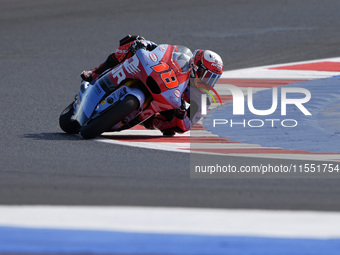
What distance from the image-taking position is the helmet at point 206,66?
800cm

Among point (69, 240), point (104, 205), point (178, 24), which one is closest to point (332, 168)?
point (104, 205)

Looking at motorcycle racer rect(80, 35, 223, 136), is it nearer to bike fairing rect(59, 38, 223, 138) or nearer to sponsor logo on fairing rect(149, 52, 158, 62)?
bike fairing rect(59, 38, 223, 138)

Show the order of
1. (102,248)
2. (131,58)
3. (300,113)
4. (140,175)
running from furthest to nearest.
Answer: (300,113) → (131,58) → (140,175) → (102,248)

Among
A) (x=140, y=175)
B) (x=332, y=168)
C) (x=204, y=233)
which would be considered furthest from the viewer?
(x=332, y=168)

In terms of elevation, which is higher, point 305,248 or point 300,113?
point 305,248

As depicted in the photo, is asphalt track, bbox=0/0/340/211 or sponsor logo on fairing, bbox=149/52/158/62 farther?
sponsor logo on fairing, bbox=149/52/158/62

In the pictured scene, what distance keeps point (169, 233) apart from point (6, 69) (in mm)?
8647

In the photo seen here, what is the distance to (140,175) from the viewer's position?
6383 mm

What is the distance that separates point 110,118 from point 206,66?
1.09m

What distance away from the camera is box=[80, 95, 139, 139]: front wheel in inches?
308

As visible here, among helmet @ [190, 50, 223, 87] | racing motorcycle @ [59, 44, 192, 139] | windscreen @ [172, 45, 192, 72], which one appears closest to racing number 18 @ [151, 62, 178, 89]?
racing motorcycle @ [59, 44, 192, 139]

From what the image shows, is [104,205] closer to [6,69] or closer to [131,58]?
[131,58]

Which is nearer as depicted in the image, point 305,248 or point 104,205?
point 305,248

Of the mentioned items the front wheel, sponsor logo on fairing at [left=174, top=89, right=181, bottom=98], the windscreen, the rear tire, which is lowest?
the rear tire
